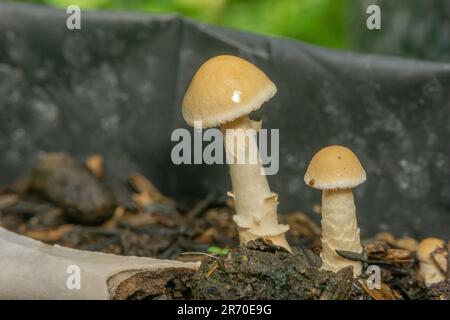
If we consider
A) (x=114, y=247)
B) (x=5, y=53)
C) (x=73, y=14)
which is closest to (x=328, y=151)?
(x=114, y=247)

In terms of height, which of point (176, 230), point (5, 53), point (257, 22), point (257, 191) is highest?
point (257, 22)

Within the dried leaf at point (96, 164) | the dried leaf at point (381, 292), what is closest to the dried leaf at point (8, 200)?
the dried leaf at point (96, 164)

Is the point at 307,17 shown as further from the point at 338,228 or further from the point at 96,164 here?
the point at 338,228

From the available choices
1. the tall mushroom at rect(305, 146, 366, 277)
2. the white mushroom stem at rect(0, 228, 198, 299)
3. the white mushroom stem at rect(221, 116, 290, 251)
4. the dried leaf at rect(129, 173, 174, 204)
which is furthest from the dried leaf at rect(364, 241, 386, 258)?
the dried leaf at rect(129, 173, 174, 204)

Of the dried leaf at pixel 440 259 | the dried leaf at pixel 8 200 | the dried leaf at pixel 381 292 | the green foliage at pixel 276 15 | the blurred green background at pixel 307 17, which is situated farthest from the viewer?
the green foliage at pixel 276 15

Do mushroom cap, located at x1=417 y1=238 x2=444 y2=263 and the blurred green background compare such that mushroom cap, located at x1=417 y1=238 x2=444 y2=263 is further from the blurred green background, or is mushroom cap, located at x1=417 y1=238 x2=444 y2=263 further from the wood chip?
the wood chip

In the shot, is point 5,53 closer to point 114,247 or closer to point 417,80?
point 114,247

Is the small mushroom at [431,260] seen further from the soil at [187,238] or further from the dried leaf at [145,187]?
the dried leaf at [145,187]

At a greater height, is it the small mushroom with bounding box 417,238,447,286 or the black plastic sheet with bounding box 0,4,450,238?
the black plastic sheet with bounding box 0,4,450,238
